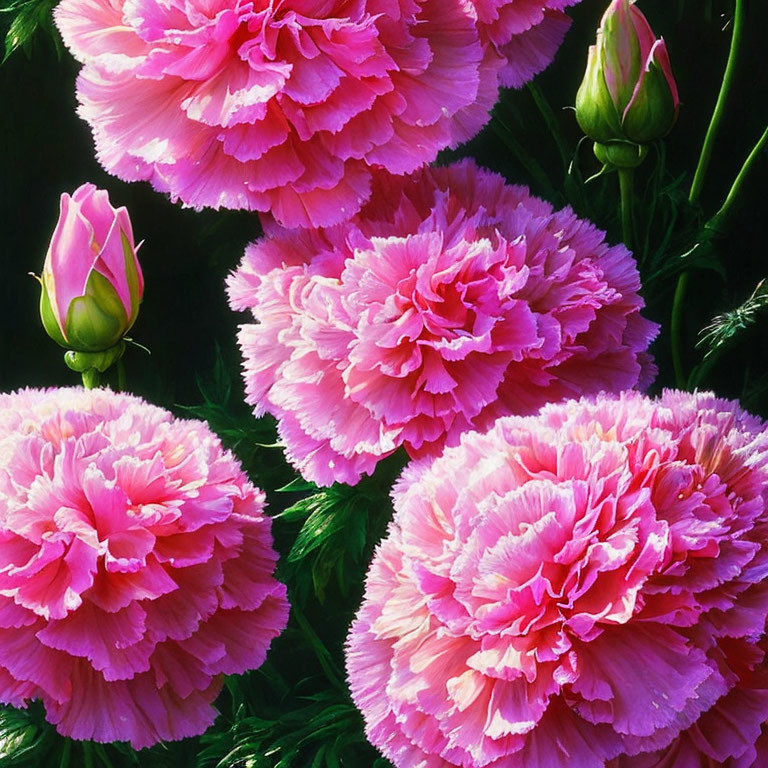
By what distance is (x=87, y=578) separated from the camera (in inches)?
19.8

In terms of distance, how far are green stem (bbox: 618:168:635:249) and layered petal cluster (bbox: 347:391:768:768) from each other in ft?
0.52

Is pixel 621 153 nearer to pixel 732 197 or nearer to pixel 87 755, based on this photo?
pixel 732 197

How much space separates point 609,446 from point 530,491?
0.03 m

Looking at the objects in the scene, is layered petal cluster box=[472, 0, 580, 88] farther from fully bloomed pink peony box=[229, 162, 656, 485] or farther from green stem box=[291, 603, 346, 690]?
green stem box=[291, 603, 346, 690]

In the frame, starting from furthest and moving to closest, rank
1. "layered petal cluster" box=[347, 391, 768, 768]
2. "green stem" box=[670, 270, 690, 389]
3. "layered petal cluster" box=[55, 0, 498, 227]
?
"green stem" box=[670, 270, 690, 389]
"layered petal cluster" box=[55, 0, 498, 227]
"layered petal cluster" box=[347, 391, 768, 768]

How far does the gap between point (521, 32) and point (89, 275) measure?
217 mm

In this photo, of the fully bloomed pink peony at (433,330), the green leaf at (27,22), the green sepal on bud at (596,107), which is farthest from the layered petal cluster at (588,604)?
the green leaf at (27,22)

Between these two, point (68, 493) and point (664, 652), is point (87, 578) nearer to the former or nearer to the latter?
point (68, 493)

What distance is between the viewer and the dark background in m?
0.66

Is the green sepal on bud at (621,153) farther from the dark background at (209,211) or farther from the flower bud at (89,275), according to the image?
the flower bud at (89,275)

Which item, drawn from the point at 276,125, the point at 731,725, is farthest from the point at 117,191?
the point at 731,725

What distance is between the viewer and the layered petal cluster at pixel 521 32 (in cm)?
56


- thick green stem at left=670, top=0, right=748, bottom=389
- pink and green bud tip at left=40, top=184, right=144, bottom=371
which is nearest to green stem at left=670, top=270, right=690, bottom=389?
thick green stem at left=670, top=0, right=748, bottom=389

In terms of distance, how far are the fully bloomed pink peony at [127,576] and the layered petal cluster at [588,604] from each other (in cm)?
10
